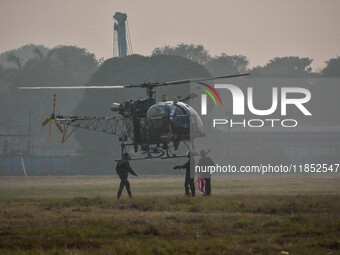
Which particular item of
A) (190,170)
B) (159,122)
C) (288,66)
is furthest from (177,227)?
(288,66)

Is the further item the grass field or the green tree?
the green tree

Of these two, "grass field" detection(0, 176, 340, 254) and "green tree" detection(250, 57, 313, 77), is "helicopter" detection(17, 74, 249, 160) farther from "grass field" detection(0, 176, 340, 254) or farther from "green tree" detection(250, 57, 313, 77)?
"green tree" detection(250, 57, 313, 77)

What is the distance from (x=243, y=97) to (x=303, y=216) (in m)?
111

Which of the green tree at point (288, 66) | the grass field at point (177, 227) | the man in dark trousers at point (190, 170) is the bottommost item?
the grass field at point (177, 227)

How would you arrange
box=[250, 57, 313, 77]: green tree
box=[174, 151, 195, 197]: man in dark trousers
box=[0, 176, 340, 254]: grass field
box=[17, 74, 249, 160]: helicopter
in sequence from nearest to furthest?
1. box=[0, 176, 340, 254]: grass field
2. box=[174, 151, 195, 197]: man in dark trousers
3. box=[17, 74, 249, 160]: helicopter
4. box=[250, 57, 313, 77]: green tree

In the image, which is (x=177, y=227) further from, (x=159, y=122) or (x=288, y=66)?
(x=288, y=66)

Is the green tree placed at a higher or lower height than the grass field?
higher

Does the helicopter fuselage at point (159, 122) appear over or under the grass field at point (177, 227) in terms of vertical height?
over

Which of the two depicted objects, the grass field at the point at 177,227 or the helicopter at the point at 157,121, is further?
the helicopter at the point at 157,121

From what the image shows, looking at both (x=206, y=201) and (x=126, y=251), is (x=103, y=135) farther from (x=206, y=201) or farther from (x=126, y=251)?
(x=126, y=251)

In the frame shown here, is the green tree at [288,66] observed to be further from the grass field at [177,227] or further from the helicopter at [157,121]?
the grass field at [177,227]

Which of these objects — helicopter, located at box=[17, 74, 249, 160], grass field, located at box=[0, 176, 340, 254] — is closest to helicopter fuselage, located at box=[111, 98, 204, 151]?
helicopter, located at box=[17, 74, 249, 160]

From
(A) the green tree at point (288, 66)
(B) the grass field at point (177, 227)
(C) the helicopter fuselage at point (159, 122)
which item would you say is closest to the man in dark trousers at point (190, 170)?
(B) the grass field at point (177, 227)

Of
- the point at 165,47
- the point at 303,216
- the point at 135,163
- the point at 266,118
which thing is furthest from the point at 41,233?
the point at 165,47
